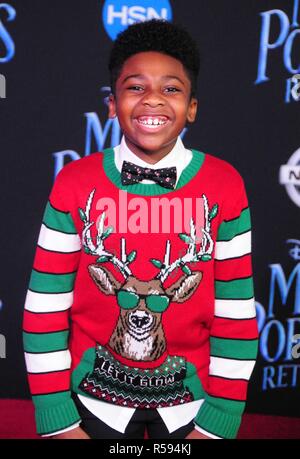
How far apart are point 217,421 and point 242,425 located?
922mm

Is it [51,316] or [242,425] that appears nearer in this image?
[51,316]

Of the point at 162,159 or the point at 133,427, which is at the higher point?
the point at 162,159

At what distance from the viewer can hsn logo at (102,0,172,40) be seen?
1.75 meters

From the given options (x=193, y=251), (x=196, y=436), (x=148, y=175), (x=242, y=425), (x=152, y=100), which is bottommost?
(x=242, y=425)

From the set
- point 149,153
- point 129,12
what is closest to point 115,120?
point 129,12

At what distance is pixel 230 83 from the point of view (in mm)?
1836

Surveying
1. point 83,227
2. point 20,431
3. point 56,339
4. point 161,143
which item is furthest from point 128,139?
point 20,431

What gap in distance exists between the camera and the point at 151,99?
→ 1.16 meters

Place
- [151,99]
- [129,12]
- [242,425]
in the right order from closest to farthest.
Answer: [151,99] → [129,12] → [242,425]

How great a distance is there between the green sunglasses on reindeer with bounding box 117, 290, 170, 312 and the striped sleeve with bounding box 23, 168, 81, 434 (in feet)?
0.38

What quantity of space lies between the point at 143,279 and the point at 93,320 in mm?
139

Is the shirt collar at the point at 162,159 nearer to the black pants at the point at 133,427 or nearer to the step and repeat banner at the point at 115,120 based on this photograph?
the black pants at the point at 133,427

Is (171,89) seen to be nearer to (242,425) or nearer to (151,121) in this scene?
(151,121)
